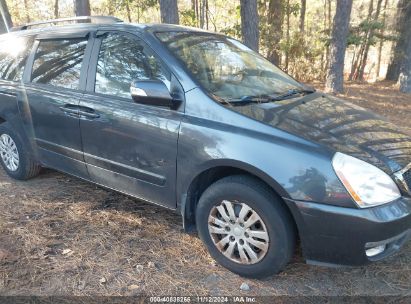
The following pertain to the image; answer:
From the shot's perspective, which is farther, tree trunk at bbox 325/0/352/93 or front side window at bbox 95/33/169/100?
tree trunk at bbox 325/0/352/93

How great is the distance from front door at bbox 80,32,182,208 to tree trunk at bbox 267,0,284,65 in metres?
9.45

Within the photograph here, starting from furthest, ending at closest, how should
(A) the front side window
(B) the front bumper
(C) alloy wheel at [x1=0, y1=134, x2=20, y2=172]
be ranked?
(C) alloy wheel at [x1=0, y1=134, x2=20, y2=172] < (A) the front side window < (B) the front bumper

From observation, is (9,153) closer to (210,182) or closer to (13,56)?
(13,56)

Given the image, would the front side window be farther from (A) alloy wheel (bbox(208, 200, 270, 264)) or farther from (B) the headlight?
(B) the headlight

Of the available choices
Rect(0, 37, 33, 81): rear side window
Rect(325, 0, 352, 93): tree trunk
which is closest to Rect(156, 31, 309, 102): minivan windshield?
Rect(0, 37, 33, 81): rear side window

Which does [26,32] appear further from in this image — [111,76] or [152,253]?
[152,253]

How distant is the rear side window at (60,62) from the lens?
3.40 metres

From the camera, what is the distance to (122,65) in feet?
10.2

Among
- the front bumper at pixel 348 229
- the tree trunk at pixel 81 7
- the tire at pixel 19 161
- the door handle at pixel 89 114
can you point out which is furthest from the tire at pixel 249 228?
the tree trunk at pixel 81 7

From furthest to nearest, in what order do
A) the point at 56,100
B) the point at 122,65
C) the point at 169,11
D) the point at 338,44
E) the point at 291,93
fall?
the point at 338,44 → the point at 169,11 → the point at 56,100 → the point at 291,93 → the point at 122,65

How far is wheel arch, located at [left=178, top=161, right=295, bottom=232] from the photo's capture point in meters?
2.34

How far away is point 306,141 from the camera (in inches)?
90.6

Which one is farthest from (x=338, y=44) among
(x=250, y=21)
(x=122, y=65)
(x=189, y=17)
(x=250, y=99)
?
(x=122, y=65)

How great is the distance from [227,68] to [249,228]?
144cm
